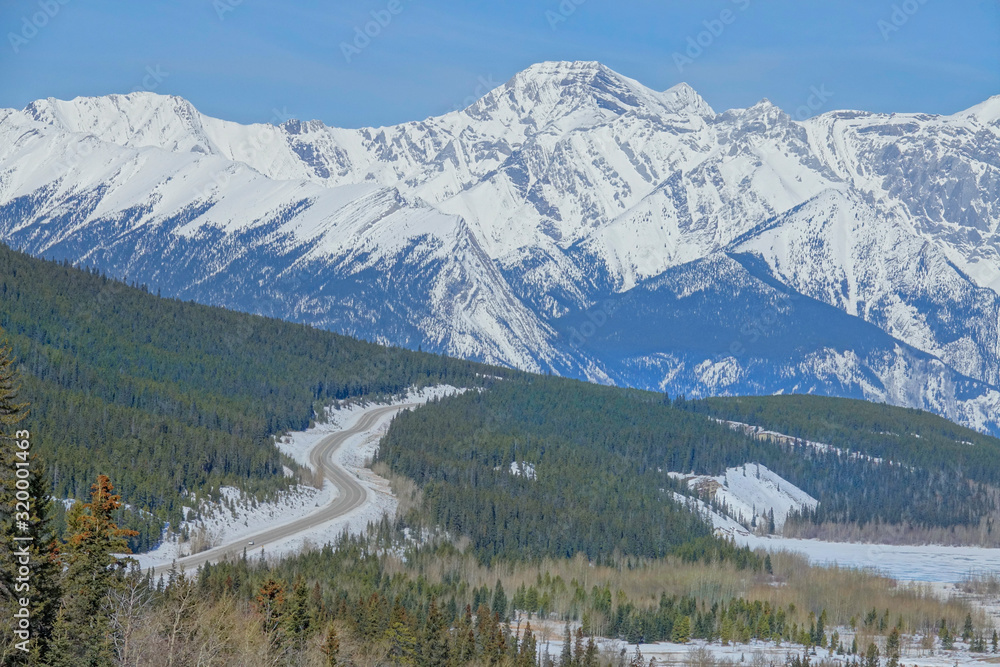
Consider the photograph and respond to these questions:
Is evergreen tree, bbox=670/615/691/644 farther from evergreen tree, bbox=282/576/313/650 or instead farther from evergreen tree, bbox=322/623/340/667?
evergreen tree, bbox=322/623/340/667

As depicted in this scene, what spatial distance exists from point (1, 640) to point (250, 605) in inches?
2626

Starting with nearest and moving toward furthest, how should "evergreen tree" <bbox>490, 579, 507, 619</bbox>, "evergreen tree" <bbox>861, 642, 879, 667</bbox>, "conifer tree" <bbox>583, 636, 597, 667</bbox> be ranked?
"conifer tree" <bbox>583, 636, 597, 667</bbox> → "evergreen tree" <bbox>861, 642, 879, 667</bbox> → "evergreen tree" <bbox>490, 579, 507, 619</bbox>

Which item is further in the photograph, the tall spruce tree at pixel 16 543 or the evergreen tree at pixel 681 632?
the evergreen tree at pixel 681 632

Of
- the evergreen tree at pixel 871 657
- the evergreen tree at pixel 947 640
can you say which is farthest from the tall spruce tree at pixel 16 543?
the evergreen tree at pixel 947 640

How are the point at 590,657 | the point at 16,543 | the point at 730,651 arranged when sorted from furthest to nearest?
1. the point at 730,651
2. the point at 590,657
3. the point at 16,543

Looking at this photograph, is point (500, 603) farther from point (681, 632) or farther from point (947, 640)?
point (947, 640)

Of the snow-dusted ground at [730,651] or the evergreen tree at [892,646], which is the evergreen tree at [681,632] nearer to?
the snow-dusted ground at [730,651]

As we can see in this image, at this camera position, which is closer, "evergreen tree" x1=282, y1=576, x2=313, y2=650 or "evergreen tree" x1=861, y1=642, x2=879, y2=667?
"evergreen tree" x1=282, y1=576, x2=313, y2=650

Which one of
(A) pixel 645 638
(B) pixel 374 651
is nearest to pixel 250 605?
(B) pixel 374 651

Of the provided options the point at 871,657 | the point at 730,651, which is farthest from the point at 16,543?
the point at 730,651

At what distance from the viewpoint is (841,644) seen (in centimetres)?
18838

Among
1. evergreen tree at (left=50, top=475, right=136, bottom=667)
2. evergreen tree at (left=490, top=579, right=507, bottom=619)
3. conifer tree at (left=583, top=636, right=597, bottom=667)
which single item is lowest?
conifer tree at (left=583, top=636, right=597, bottom=667)

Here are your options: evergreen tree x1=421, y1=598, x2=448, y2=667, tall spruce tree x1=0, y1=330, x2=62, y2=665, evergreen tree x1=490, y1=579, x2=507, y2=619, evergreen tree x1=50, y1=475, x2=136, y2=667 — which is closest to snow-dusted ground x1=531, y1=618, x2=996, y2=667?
evergreen tree x1=490, y1=579, x2=507, y2=619

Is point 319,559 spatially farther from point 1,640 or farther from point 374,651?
point 1,640
